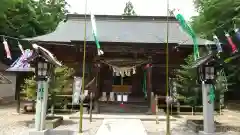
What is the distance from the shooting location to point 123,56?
16.6m

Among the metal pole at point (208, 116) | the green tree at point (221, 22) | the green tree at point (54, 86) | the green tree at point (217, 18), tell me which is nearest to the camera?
the metal pole at point (208, 116)

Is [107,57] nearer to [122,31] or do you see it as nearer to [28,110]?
[122,31]

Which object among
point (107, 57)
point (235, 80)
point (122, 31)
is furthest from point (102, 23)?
point (235, 80)

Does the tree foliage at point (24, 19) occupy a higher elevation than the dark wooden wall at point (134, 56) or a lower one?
higher

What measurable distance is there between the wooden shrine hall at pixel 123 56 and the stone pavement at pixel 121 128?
13.9ft

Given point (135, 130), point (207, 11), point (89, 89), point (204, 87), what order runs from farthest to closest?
point (207, 11) → point (89, 89) → point (135, 130) → point (204, 87)

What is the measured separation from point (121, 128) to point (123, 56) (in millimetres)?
6658

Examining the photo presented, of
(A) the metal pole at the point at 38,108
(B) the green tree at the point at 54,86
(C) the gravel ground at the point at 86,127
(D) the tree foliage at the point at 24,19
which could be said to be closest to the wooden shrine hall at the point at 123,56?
(B) the green tree at the point at 54,86

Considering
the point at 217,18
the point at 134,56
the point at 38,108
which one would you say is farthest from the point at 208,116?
the point at 217,18

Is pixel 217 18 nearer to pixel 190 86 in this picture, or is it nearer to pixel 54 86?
pixel 190 86

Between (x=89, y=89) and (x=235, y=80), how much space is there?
11.5 m

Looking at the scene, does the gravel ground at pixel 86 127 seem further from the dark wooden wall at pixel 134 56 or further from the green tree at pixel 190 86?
the dark wooden wall at pixel 134 56

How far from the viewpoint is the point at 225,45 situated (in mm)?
20156

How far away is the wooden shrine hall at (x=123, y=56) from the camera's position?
15773 millimetres
